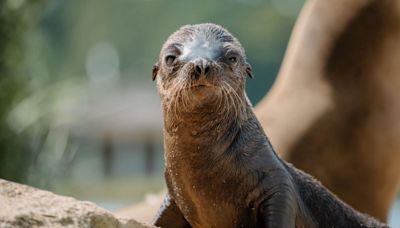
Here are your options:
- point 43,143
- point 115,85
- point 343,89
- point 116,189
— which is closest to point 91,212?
point 343,89

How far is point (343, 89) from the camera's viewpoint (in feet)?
21.1

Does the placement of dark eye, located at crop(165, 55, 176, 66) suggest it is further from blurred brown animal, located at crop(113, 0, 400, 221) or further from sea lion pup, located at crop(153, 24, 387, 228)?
blurred brown animal, located at crop(113, 0, 400, 221)

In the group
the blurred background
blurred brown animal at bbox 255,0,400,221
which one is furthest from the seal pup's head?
the blurred background

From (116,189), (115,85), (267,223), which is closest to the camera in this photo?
(267,223)

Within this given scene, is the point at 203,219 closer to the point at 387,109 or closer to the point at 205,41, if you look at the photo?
the point at 205,41

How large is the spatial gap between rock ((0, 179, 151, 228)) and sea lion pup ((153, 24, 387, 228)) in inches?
12.9

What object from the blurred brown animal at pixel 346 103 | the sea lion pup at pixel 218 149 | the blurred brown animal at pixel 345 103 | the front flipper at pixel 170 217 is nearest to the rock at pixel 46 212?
the sea lion pup at pixel 218 149

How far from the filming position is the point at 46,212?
3213 millimetres

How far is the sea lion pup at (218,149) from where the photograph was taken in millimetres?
3555

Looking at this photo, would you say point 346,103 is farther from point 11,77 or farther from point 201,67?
point 11,77

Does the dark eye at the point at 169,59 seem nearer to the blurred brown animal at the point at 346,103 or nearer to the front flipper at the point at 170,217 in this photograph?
the front flipper at the point at 170,217

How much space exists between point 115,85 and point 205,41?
2725 cm

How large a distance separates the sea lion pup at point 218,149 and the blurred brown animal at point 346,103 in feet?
A: 7.93

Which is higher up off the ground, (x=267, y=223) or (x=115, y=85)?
(x=115, y=85)
